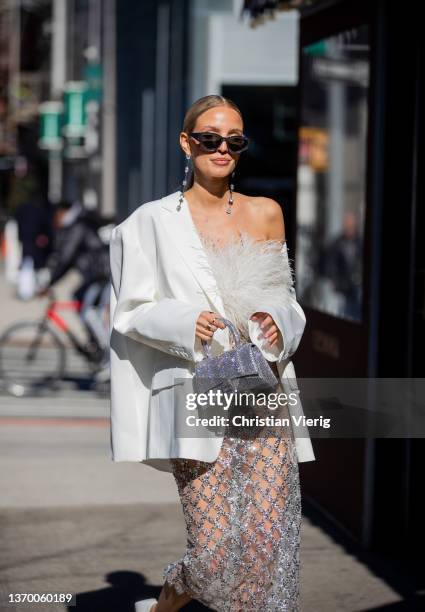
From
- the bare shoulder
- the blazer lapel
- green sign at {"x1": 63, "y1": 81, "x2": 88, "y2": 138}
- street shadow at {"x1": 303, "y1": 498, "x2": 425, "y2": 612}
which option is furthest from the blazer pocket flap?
green sign at {"x1": 63, "y1": 81, "x2": 88, "y2": 138}

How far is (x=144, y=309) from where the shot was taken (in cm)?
387

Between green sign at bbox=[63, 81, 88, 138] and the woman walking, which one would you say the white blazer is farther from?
green sign at bbox=[63, 81, 88, 138]

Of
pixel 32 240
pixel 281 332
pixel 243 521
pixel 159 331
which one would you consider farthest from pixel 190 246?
pixel 32 240

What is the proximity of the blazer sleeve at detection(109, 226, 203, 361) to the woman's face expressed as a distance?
340 mm

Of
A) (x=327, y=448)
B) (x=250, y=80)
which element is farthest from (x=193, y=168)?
(x=250, y=80)

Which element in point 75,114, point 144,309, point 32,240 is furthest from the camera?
point 75,114

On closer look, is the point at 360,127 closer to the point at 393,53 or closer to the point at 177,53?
the point at 393,53

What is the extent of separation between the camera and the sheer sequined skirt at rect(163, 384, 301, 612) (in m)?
3.80

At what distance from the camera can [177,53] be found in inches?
695

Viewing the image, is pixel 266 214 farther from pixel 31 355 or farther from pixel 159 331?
pixel 31 355

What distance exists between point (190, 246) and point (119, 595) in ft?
6.34

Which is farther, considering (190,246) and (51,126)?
(51,126)

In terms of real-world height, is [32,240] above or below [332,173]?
below

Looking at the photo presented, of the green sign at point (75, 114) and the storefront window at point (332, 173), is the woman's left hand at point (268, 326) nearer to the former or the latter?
the storefront window at point (332, 173)
